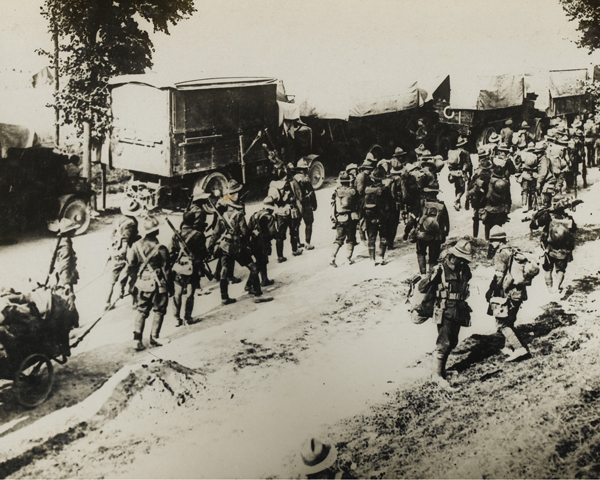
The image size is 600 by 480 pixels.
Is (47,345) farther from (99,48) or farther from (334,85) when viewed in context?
(334,85)

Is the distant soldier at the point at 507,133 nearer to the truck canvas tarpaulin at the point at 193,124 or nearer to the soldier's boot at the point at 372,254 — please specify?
the soldier's boot at the point at 372,254

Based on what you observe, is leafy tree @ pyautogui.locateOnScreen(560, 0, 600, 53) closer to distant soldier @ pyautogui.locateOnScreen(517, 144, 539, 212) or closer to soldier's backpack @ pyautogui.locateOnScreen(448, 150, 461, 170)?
distant soldier @ pyautogui.locateOnScreen(517, 144, 539, 212)

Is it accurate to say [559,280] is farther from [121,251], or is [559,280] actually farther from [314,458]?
[121,251]

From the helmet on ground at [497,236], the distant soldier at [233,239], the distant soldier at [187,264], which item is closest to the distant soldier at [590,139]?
the helmet on ground at [497,236]

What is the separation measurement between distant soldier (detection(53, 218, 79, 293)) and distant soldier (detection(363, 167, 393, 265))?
390 centimetres

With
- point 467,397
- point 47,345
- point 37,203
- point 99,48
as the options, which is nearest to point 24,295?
point 47,345

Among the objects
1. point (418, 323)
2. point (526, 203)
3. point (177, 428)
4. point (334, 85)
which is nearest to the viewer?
point (177, 428)

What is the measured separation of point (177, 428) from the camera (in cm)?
526

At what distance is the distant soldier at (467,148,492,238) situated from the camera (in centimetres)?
809

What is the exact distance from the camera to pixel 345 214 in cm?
792

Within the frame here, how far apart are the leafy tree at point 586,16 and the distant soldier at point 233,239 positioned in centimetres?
501

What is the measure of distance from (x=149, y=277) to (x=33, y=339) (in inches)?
51.8

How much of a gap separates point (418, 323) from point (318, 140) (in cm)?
676

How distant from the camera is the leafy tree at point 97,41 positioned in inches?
240
